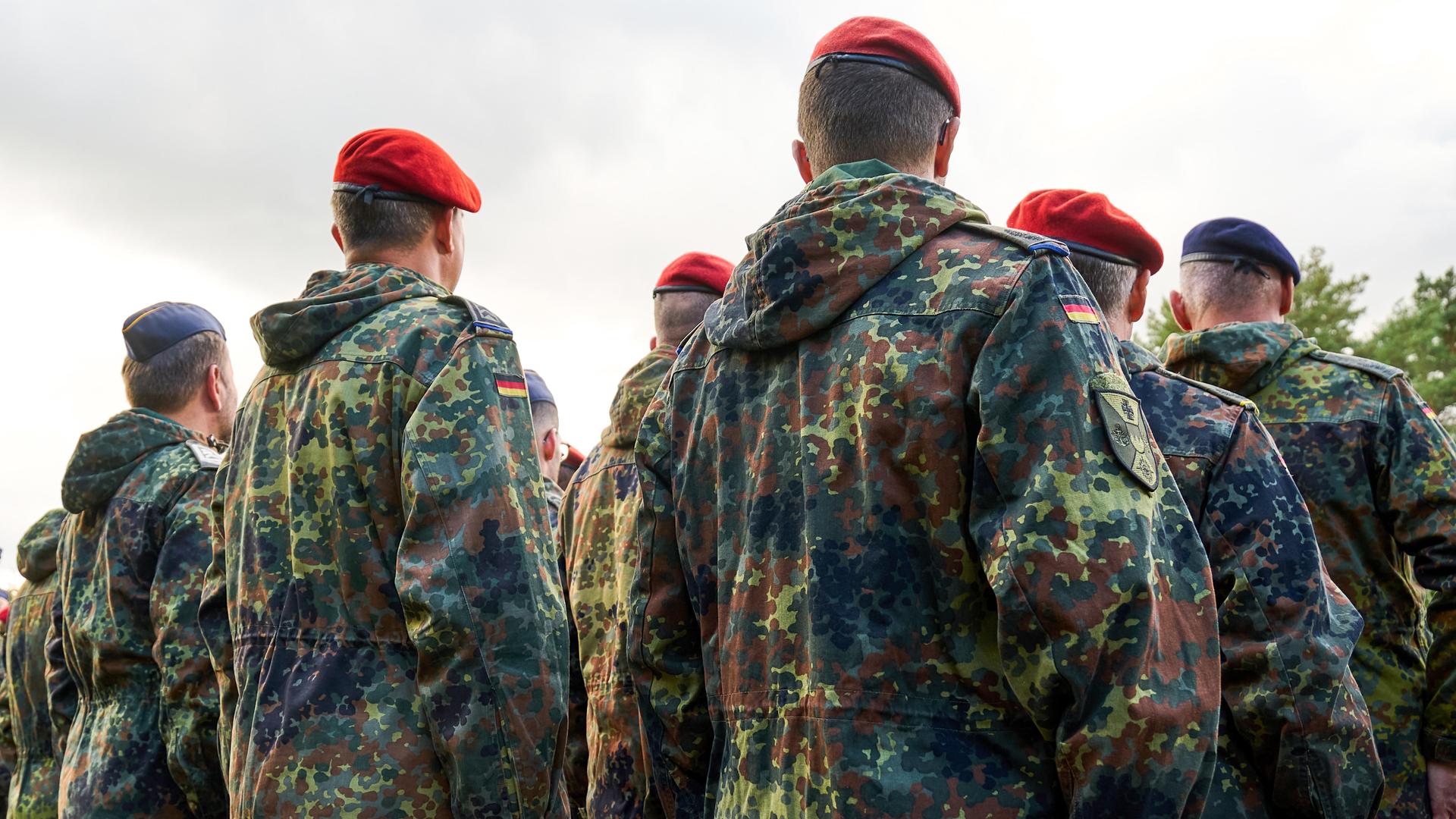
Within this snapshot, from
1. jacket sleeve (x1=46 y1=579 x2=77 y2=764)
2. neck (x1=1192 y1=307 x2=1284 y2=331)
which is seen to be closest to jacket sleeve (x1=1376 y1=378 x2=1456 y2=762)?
neck (x1=1192 y1=307 x2=1284 y2=331)

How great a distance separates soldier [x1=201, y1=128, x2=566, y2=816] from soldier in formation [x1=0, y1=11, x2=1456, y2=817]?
1 cm

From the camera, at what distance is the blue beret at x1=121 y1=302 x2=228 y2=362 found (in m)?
5.70

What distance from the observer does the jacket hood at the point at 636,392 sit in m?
5.41

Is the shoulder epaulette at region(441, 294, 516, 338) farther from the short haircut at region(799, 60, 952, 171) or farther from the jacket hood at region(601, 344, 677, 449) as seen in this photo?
the jacket hood at region(601, 344, 677, 449)

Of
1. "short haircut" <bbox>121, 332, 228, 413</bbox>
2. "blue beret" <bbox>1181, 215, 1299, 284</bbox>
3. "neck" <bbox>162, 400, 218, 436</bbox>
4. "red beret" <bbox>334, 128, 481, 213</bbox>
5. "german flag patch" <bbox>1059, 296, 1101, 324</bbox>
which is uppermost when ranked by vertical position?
"blue beret" <bbox>1181, 215, 1299, 284</bbox>

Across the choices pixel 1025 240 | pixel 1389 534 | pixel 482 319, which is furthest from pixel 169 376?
pixel 1389 534

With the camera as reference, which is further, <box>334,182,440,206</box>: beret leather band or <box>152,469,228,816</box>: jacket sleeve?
<box>152,469,228,816</box>: jacket sleeve

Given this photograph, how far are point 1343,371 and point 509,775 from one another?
3279 millimetres

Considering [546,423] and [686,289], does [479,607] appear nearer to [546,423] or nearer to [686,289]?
[686,289]

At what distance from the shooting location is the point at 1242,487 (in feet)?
10.4

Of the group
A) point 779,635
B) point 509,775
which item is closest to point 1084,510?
point 779,635

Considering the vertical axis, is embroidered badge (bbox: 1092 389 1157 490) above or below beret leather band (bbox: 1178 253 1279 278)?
below

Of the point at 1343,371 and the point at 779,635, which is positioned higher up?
the point at 1343,371

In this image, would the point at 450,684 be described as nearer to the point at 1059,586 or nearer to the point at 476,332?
the point at 476,332
